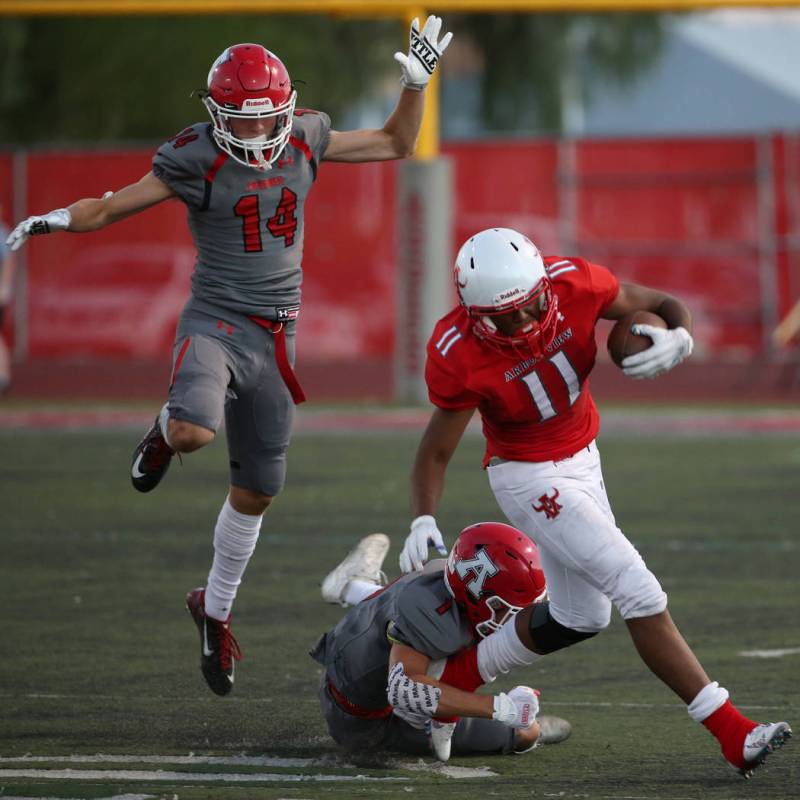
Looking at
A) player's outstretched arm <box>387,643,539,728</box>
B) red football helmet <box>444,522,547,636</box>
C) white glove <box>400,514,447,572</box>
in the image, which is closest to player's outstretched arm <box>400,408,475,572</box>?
white glove <box>400,514,447,572</box>

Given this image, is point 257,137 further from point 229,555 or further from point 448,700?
point 448,700

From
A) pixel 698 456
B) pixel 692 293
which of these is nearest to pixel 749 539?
pixel 698 456

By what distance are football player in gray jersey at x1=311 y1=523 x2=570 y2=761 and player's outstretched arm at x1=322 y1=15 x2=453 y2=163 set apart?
1853 mm

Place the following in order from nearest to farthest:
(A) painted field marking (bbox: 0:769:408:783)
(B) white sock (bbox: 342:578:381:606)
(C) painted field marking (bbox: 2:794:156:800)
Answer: (C) painted field marking (bbox: 2:794:156:800) → (A) painted field marking (bbox: 0:769:408:783) → (B) white sock (bbox: 342:578:381:606)

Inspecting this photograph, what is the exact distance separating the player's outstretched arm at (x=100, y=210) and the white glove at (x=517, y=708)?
2.20m

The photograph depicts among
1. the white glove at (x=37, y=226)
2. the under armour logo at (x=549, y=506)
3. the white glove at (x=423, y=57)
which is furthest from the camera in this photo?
the white glove at (x=423, y=57)

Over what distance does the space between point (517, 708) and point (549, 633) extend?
0.39 m

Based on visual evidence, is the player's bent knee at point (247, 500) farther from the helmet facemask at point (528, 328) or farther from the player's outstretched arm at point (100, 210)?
the helmet facemask at point (528, 328)

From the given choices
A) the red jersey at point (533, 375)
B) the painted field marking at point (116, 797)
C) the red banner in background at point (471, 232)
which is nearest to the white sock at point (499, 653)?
the red jersey at point (533, 375)

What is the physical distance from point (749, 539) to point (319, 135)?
359cm

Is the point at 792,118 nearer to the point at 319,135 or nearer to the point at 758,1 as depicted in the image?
the point at 758,1

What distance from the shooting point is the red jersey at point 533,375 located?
480cm

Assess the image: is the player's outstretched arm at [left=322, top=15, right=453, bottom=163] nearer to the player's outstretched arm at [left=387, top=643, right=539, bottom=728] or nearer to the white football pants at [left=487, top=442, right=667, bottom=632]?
the white football pants at [left=487, top=442, right=667, bottom=632]

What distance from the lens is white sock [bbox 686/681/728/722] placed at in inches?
180
